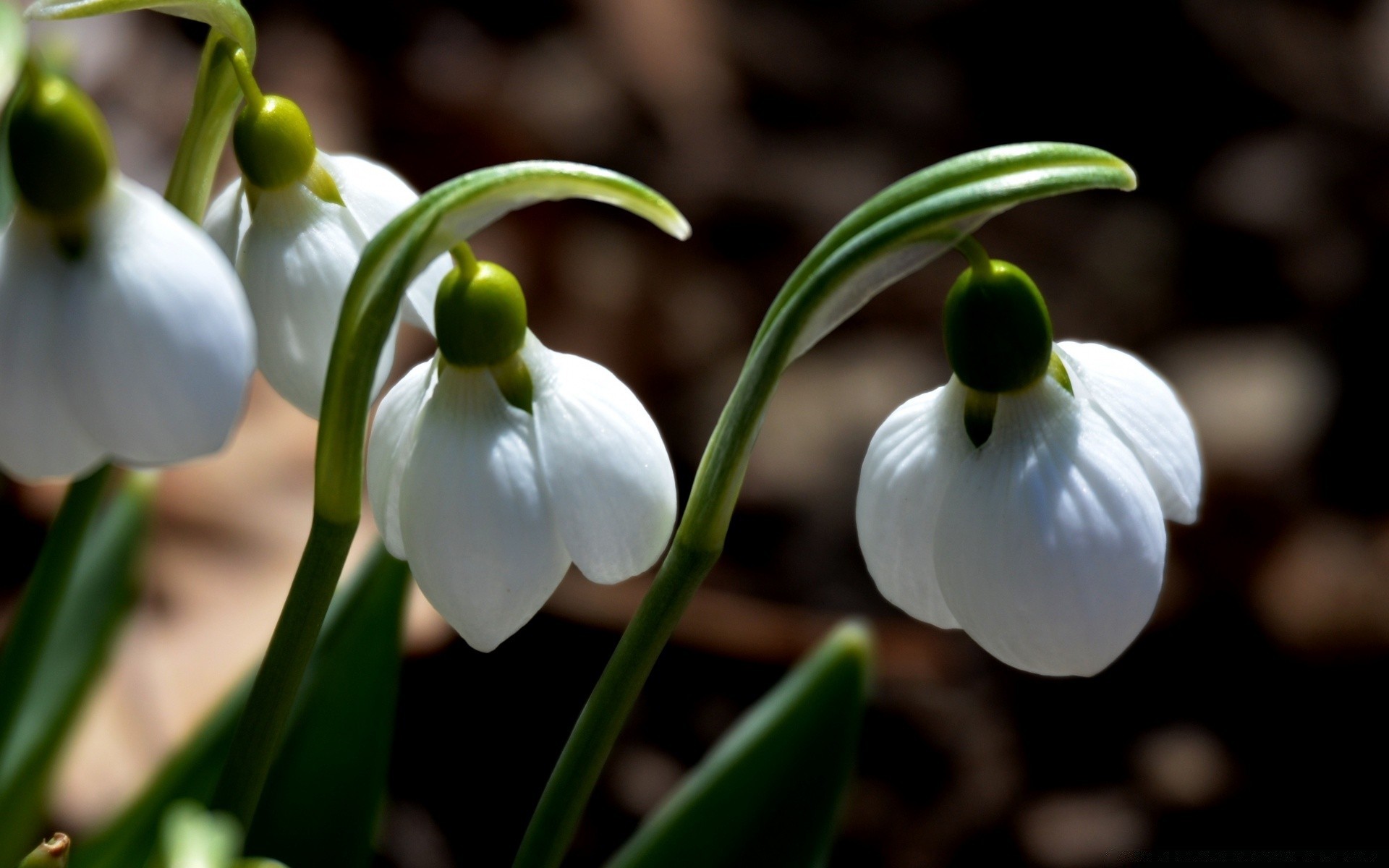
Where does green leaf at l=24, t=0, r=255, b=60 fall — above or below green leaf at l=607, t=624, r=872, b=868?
above

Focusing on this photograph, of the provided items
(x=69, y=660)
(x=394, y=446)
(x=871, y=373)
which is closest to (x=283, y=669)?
(x=394, y=446)

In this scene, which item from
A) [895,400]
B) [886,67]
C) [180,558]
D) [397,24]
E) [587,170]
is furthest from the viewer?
[886,67]

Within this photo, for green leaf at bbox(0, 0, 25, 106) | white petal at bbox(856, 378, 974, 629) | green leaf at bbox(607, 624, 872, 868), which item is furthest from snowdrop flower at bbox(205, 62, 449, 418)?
green leaf at bbox(607, 624, 872, 868)

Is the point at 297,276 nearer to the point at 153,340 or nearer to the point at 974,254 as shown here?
the point at 153,340

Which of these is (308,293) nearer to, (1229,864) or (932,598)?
(932,598)

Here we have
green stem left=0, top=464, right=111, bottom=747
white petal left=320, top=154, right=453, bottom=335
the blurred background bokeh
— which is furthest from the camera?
the blurred background bokeh

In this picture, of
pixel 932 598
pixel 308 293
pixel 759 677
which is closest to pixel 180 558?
pixel 759 677

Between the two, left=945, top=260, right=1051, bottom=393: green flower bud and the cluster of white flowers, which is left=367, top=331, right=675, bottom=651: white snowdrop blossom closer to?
the cluster of white flowers
